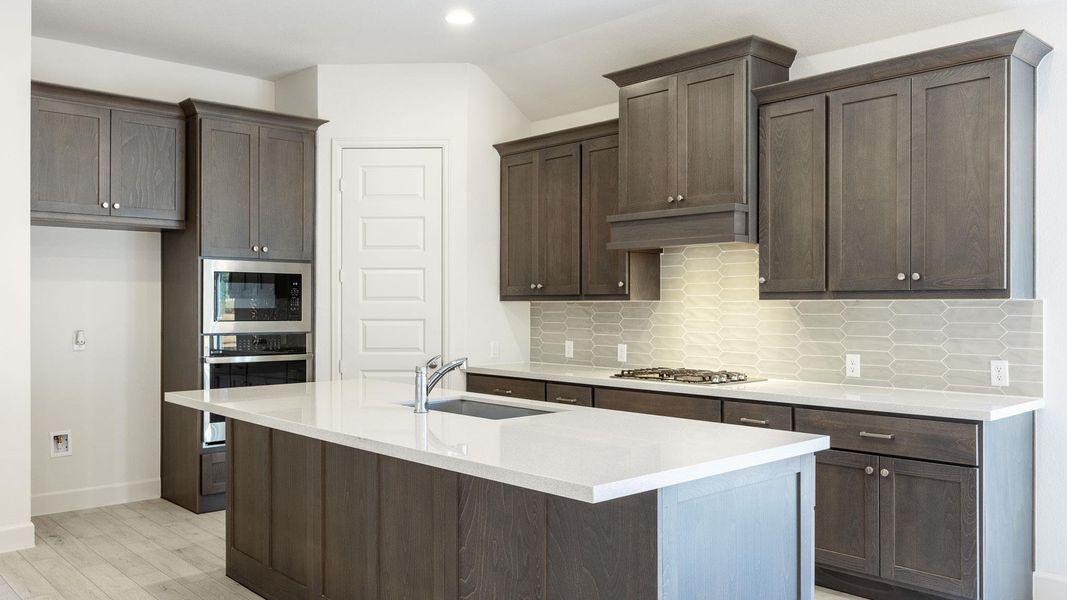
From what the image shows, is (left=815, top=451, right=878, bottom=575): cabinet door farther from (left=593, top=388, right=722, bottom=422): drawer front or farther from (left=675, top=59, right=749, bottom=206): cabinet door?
(left=675, top=59, right=749, bottom=206): cabinet door

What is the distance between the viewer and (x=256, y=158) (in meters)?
5.10

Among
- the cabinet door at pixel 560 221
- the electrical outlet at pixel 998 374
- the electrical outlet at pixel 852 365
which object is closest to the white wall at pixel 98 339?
the cabinet door at pixel 560 221

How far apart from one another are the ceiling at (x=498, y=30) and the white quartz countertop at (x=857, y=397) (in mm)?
1683

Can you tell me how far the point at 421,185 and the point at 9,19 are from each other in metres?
2.42

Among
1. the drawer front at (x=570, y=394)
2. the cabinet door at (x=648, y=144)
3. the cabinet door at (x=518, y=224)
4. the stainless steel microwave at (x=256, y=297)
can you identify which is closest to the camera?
the cabinet door at (x=648, y=144)

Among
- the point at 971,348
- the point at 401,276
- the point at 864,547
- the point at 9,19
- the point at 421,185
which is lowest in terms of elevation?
the point at 864,547

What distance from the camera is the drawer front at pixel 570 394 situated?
14.8ft

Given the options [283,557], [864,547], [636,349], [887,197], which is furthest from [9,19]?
[864,547]

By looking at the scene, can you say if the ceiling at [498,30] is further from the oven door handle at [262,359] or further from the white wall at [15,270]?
the oven door handle at [262,359]

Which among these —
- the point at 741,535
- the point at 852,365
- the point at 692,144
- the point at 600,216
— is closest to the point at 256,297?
the point at 600,216

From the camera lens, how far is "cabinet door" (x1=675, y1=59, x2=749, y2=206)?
13.0 feet

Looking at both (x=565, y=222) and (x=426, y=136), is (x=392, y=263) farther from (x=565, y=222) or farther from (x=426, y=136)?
(x=565, y=222)

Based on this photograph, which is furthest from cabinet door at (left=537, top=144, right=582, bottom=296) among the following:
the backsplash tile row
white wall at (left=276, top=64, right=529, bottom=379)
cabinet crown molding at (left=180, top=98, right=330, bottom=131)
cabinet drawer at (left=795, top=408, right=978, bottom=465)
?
cabinet drawer at (left=795, top=408, right=978, bottom=465)

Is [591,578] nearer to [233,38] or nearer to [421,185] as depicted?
[421,185]
